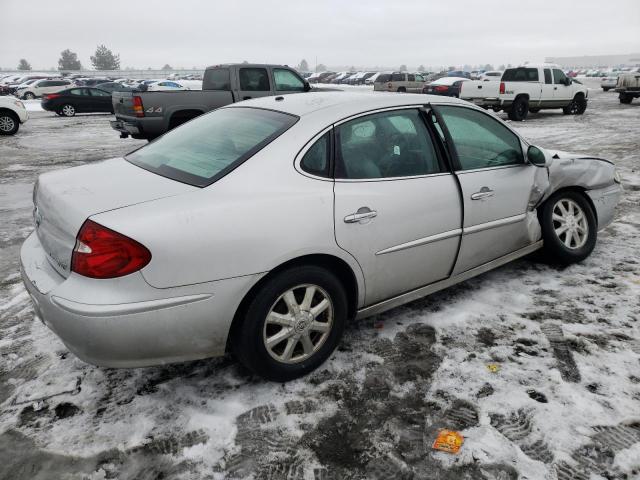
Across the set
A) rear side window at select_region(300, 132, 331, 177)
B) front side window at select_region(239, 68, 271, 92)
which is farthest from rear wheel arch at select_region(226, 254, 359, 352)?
front side window at select_region(239, 68, 271, 92)

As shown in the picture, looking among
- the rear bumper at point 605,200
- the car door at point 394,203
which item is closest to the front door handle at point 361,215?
the car door at point 394,203

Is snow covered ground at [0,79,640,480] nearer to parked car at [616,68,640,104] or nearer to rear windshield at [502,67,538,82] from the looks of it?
rear windshield at [502,67,538,82]

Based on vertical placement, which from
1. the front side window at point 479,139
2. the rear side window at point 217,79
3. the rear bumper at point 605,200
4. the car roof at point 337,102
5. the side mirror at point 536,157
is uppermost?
the rear side window at point 217,79

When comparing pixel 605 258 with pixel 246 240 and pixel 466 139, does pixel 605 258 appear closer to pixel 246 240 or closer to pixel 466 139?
pixel 466 139

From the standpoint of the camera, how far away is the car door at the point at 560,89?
17719 millimetres

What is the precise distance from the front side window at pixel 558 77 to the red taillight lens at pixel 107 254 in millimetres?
19038

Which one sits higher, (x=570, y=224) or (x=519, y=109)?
(x=519, y=109)

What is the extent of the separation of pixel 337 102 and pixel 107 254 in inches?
67.3

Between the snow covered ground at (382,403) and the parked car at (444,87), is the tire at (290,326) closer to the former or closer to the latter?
the snow covered ground at (382,403)

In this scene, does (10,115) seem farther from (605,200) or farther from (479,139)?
(605,200)

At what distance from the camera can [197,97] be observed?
991 centimetres

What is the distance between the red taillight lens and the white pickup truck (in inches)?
648

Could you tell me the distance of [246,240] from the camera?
2.42 m

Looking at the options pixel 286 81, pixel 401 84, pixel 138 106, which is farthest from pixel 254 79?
pixel 401 84
